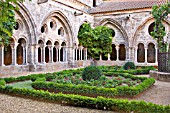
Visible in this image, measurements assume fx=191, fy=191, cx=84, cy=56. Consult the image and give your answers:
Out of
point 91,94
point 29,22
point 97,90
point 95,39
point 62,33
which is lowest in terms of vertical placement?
point 91,94

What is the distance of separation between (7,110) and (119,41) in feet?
54.9

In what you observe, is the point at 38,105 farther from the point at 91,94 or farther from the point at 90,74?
the point at 90,74

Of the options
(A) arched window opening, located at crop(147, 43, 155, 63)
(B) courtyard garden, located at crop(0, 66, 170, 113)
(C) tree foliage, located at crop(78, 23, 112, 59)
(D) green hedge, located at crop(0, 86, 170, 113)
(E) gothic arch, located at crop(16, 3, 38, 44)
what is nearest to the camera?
(D) green hedge, located at crop(0, 86, 170, 113)

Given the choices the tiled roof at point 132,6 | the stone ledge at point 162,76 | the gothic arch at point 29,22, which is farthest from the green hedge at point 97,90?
the tiled roof at point 132,6

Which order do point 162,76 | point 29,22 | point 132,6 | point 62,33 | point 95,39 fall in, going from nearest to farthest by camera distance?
point 162,76
point 29,22
point 62,33
point 95,39
point 132,6

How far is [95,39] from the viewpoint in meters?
18.8

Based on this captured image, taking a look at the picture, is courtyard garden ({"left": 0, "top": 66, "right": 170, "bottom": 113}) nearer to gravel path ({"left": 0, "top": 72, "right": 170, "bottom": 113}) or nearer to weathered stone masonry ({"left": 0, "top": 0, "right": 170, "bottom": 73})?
gravel path ({"left": 0, "top": 72, "right": 170, "bottom": 113})

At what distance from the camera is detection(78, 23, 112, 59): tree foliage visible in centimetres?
1881

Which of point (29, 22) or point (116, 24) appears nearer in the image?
point (29, 22)

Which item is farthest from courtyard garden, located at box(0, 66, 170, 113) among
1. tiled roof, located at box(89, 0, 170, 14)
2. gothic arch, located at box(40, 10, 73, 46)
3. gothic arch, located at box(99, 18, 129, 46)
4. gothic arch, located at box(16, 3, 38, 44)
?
tiled roof, located at box(89, 0, 170, 14)

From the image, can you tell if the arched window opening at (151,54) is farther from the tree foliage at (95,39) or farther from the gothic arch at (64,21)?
the gothic arch at (64,21)

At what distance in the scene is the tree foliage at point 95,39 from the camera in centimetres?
1881

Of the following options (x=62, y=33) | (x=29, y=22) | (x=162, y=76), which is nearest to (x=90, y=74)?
(x=162, y=76)

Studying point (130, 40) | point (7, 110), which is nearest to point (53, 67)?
point (130, 40)
